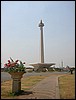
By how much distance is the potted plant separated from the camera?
10507 mm

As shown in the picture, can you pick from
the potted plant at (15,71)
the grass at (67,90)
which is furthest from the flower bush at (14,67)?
the grass at (67,90)

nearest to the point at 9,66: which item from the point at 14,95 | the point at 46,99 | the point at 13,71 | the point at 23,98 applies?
the point at 13,71

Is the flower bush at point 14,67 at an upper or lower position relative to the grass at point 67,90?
upper

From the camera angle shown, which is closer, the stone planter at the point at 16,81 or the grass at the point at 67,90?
the grass at the point at 67,90

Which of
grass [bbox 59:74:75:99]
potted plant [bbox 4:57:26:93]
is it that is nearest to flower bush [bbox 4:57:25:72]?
potted plant [bbox 4:57:26:93]

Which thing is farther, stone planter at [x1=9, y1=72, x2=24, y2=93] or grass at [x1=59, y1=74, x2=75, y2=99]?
stone planter at [x1=9, y1=72, x2=24, y2=93]

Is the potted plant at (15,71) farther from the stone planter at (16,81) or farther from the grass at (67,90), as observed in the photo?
the grass at (67,90)

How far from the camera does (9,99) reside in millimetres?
8953

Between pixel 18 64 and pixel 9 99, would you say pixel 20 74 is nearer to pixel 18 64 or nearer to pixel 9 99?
pixel 18 64

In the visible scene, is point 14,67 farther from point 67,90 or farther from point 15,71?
point 67,90

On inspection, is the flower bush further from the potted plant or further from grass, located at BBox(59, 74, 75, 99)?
grass, located at BBox(59, 74, 75, 99)

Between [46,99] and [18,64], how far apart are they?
2.70 m

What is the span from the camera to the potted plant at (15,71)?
10.5 meters

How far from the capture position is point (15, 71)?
34.3 ft
